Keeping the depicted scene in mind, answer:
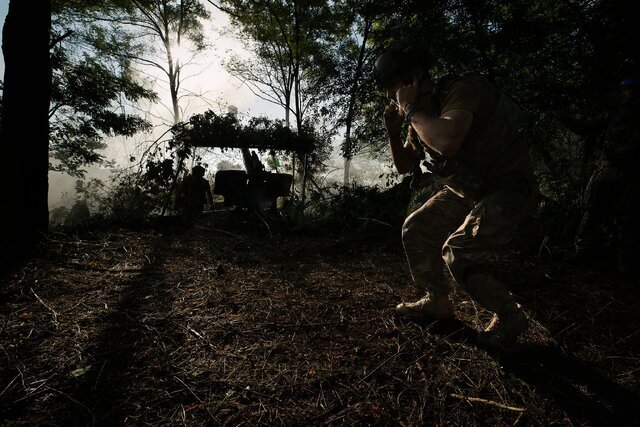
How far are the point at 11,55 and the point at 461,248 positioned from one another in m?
5.41

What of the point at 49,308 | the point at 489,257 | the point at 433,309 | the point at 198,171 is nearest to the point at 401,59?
the point at 489,257

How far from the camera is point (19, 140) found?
145 inches

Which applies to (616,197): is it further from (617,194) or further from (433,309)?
(433,309)

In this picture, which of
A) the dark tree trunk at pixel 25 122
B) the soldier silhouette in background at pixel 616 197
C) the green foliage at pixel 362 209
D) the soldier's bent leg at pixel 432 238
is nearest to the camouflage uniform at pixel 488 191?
the soldier's bent leg at pixel 432 238

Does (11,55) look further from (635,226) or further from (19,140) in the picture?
(635,226)

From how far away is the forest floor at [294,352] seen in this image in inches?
51.0

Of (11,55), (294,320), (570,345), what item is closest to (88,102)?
(11,55)

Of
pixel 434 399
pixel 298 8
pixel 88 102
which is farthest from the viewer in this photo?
pixel 298 8

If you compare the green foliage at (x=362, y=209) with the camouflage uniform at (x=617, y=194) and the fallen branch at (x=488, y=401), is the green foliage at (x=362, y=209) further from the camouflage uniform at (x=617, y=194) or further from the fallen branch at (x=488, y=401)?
the fallen branch at (x=488, y=401)

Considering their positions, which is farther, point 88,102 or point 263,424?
point 88,102

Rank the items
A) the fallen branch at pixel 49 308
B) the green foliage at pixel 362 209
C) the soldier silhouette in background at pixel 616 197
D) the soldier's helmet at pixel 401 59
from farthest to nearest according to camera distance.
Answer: the green foliage at pixel 362 209 → the soldier silhouette in background at pixel 616 197 → the fallen branch at pixel 49 308 → the soldier's helmet at pixel 401 59

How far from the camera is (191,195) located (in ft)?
23.7

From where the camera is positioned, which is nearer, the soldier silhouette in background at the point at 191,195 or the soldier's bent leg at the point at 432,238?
the soldier's bent leg at the point at 432,238

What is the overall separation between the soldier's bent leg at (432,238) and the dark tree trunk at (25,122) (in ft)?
13.8
